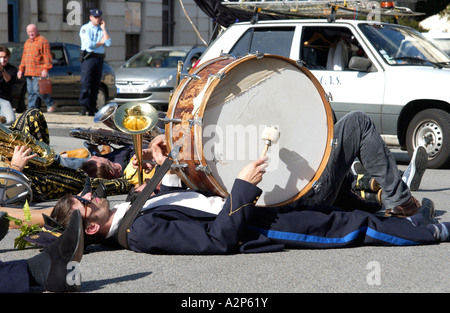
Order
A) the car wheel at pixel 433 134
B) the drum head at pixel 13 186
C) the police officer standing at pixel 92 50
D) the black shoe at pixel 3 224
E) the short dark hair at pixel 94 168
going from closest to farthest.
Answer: the black shoe at pixel 3 224
the drum head at pixel 13 186
the short dark hair at pixel 94 168
the car wheel at pixel 433 134
the police officer standing at pixel 92 50

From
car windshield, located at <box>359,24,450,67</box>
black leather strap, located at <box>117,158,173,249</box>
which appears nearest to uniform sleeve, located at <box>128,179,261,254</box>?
black leather strap, located at <box>117,158,173,249</box>

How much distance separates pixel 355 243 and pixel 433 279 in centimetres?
73

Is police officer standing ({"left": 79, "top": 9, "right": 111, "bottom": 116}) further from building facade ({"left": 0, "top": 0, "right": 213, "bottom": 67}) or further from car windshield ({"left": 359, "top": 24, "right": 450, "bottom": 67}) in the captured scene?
car windshield ({"left": 359, "top": 24, "right": 450, "bottom": 67})

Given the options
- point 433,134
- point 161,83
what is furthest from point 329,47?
Result: point 161,83

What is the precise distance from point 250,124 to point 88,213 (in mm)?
1169

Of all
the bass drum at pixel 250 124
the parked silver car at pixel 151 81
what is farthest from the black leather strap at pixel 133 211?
the parked silver car at pixel 151 81

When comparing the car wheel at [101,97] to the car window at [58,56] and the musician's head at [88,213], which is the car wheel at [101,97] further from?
the musician's head at [88,213]

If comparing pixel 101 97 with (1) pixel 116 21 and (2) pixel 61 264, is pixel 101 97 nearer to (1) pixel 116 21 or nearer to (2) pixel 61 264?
(1) pixel 116 21

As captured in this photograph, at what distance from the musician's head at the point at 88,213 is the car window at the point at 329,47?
5933 mm

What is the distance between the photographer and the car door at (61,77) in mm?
17625

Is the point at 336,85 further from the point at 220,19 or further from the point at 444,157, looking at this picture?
the point at 220,19

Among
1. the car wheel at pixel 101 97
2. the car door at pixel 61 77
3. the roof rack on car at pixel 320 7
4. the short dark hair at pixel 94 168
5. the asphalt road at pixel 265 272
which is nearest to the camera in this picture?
the asphalt road at pixel 265 272
